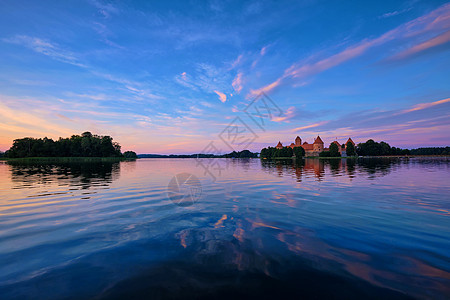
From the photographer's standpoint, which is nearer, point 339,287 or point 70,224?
point 339,287

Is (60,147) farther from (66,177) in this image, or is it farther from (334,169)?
(334,169)

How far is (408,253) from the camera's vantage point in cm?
651

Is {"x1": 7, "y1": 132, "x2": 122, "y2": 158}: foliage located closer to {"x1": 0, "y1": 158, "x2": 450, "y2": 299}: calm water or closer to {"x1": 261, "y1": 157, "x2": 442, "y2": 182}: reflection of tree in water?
{"x1": 261, "y1": 157, "x2": 442, "y2": 182}: reflection of tree in water

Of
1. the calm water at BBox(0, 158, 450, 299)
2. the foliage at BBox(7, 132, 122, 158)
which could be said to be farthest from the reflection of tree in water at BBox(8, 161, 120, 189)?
the foliage at BBox(7, 132, 122, 158)

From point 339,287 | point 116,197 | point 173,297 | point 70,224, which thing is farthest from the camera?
point 116,197

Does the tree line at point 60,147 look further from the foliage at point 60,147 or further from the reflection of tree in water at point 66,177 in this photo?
the reflection of tree in water at point 66,177

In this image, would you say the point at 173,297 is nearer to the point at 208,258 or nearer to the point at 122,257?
the point at 208,258

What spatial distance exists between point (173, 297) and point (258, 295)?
76.9 inches

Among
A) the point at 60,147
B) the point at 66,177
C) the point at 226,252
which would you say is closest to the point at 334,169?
the point at 226,252

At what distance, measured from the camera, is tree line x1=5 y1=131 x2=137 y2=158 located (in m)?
136

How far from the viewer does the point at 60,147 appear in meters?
142

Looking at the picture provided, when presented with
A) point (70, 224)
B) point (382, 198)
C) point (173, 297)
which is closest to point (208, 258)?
point (173, 297)

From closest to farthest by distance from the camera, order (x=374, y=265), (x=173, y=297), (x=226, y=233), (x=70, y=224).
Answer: (x=173, y=297), (x=374, y=265), (x=226, y=233), (x=70, y=224)

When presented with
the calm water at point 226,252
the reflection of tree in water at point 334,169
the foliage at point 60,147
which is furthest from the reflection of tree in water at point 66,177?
the foliage at point 60,147
